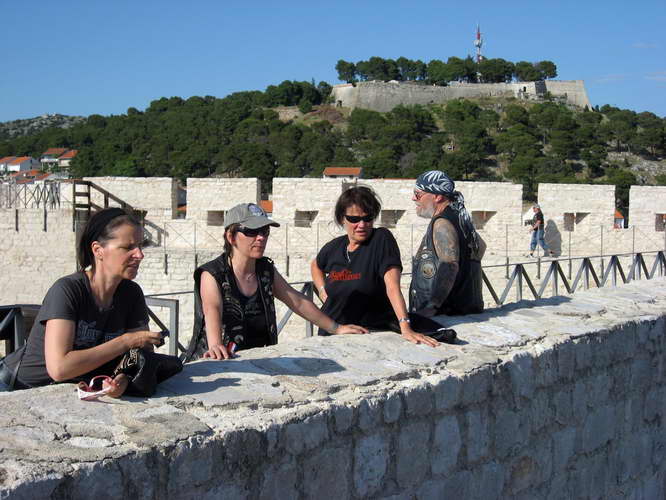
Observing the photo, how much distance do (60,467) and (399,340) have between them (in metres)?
1.58

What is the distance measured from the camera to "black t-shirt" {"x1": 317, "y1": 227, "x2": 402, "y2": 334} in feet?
10.8

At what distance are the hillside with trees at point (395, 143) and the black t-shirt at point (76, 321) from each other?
1571 inches

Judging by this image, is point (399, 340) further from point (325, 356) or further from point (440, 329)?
point (325, 356)

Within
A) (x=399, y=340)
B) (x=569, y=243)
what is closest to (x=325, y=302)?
(x=399, y=340)

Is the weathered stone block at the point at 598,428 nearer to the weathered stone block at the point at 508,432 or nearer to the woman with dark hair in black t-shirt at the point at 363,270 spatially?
the weathered stone block at the point at 508,432

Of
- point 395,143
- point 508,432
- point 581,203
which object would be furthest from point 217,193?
point 395,143

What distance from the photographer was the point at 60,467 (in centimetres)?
152

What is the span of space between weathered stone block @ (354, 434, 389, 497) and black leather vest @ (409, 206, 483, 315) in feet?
3.97

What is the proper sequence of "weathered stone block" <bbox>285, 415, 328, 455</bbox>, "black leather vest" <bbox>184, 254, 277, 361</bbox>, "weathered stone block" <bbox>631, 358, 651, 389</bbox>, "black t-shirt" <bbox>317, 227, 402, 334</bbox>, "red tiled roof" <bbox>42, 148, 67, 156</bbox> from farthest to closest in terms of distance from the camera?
"red tiled roof" <bbox>42, 148, 67, 156</bbox>, "weathered stone block" <bbox>631, 358, 651, 389</bbox>, "black t-shirt" <bbox>317, 227, 402, 334</bbox>, "black leather vest" <bbox>184, 254, 277, 361</bbox>, "weathered stone block" <bbox>285, 415, 328, 455</bbox>

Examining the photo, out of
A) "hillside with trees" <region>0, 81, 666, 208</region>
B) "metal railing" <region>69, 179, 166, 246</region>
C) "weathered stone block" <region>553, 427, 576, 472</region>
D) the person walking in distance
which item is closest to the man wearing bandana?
"weathered stone block" <region>553, 427, 576, 472</region>

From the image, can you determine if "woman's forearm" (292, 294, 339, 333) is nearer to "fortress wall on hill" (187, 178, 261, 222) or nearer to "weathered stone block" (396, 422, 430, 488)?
"weathered stone block" (396, 422, 430, 488)

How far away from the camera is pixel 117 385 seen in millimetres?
1875

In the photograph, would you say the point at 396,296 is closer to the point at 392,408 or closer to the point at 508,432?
the point at 508,432

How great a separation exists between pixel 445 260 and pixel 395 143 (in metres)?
51.2
